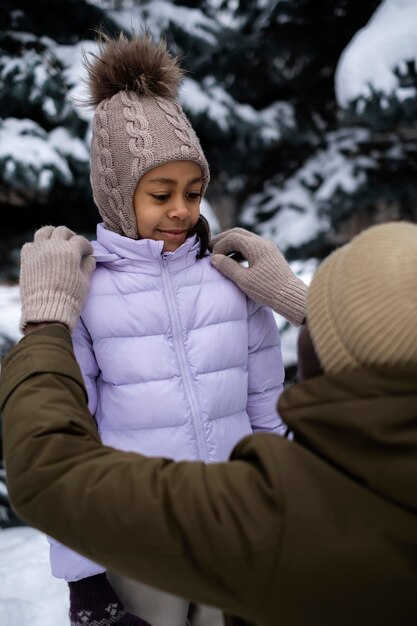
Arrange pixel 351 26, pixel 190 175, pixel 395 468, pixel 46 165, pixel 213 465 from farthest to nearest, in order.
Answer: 1. pixel 351 26
2. pixel 46 165
3. pixel 190 175
4. pixel 213 465
5. pixel 395 468

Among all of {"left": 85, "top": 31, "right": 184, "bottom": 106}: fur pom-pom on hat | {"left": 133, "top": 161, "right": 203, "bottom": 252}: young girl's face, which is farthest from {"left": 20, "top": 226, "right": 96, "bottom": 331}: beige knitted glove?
{"left": 85, "top": 31, "right": 184, "bottom": 106}: fur pom-pom on hat

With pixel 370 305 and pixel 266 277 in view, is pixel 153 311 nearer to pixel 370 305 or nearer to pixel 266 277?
pixel 266 277

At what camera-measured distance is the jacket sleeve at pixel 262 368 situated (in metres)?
1.85

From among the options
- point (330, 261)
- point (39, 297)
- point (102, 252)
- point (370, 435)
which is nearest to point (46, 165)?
point (102, 252)

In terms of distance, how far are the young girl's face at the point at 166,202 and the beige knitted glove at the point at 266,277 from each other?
17 cm

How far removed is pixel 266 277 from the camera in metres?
1.71

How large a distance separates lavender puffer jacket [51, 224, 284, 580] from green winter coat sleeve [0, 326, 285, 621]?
632 mm

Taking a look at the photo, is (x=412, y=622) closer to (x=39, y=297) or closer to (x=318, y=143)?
(x=39, y=297)

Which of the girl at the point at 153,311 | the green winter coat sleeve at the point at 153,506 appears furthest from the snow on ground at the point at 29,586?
the green winter coat sleeve at the point at 153,506

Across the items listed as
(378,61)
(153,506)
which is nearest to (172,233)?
(153,506)

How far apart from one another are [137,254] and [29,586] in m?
1.88

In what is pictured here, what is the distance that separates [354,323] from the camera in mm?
853

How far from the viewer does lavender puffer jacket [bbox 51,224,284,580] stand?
1.63 m

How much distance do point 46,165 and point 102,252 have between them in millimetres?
2032
